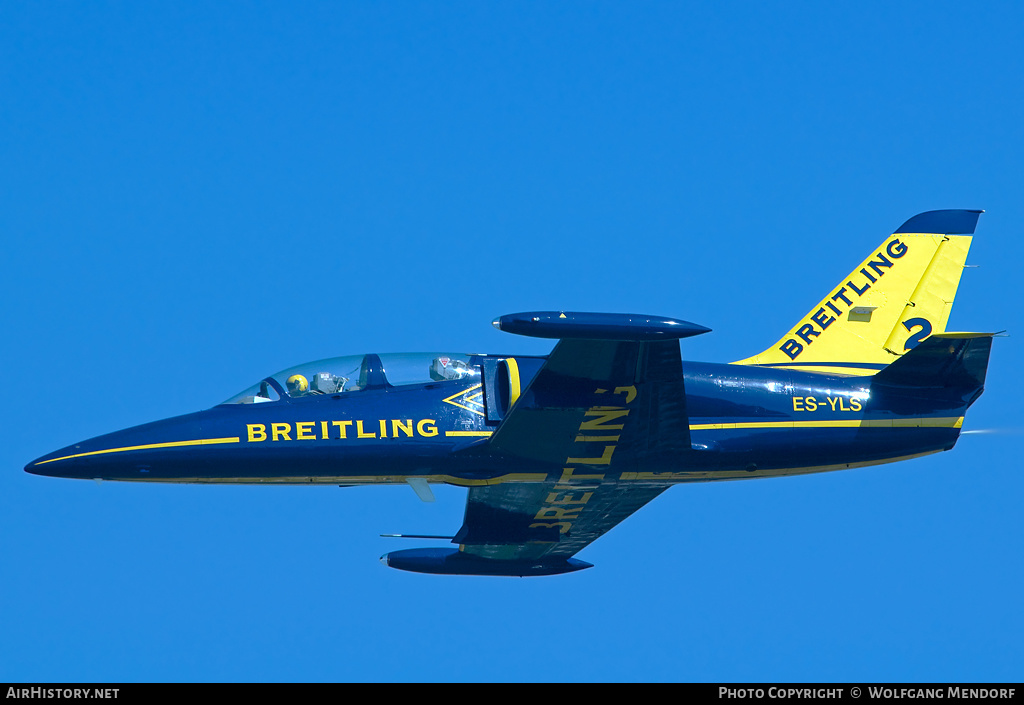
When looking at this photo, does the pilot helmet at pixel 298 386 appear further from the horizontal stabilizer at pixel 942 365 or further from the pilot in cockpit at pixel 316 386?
the horizontal stabilizer at pixel 942 365

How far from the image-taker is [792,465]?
821 inches

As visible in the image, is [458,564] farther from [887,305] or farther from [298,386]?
[887,305]

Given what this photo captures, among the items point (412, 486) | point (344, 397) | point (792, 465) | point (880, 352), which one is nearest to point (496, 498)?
point (412, 486)

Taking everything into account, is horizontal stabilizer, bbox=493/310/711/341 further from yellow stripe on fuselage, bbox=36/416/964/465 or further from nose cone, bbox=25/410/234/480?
nose cone, bbox=25/410/234/480

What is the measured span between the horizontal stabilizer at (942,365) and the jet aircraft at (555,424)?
2 centimetres

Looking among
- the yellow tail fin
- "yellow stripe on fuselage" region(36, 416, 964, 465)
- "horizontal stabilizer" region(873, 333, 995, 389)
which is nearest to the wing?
"yellow stripe on fuselage" region(36, 416, 964, 465)

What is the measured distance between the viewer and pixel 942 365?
20812 mm

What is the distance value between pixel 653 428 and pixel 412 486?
12.6 ft

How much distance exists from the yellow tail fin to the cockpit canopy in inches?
201

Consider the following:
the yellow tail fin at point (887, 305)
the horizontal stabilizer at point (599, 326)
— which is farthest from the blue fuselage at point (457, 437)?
the horizontal stabilizer at point (599, 326)

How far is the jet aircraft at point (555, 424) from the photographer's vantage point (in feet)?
62.7

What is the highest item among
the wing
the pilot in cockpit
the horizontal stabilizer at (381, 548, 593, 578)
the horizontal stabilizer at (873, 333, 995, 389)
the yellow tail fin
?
the yellow tail fin

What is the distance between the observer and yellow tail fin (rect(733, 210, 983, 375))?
2281 cm

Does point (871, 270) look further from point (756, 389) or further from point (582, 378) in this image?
point (582, 378)
